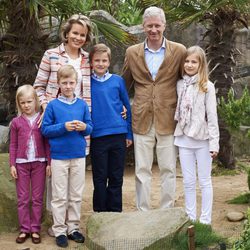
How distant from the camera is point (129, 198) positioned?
6.51 metres

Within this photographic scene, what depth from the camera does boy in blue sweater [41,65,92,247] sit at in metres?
4.50

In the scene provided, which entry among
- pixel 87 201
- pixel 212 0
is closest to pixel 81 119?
pixel 87 201

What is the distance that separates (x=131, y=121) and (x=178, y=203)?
1662 mm

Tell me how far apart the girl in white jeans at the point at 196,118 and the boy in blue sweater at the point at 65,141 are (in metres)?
0.79

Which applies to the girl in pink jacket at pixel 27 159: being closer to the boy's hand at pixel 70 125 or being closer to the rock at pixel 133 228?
the boy's hand at pixel 70 125

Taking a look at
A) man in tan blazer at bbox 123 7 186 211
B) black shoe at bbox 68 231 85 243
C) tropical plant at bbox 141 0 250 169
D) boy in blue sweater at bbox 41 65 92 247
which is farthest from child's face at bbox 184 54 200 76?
tropical plant at bbox 141 0 250 169

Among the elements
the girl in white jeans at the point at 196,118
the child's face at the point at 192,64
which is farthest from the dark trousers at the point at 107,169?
the child's face at the point at 192,64

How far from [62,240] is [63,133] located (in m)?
0.90

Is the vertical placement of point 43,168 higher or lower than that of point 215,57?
lower

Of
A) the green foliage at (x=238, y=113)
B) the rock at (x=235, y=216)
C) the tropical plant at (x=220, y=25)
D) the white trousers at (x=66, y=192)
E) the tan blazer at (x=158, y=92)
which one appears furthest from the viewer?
the tropical plant at (x=220, y=25)

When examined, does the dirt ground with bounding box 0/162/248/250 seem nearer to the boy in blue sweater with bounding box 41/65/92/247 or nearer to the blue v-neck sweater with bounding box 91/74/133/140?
the boy in blue sweater with bounding box 41/65/92/247

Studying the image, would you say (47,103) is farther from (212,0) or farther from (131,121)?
(212,0)

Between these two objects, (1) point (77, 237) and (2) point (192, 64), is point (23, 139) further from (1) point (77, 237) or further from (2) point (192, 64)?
(2) point (192, 64)

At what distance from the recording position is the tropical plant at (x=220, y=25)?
7.65m
